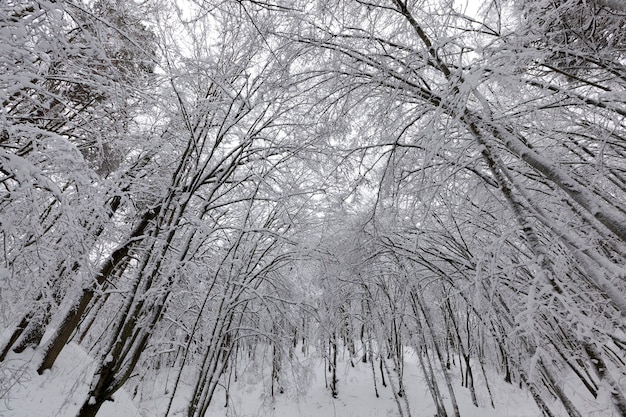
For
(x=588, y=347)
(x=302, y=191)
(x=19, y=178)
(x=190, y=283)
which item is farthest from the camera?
(x=190, y=283)

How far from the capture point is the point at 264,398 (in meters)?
9.13

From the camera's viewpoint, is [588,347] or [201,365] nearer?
[588,347]

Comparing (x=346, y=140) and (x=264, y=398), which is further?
(x=264, y=398)

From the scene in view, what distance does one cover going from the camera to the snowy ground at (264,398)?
7508mm

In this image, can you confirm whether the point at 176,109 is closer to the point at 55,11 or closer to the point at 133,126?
the point at 133,126

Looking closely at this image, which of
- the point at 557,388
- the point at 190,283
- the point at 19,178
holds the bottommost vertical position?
the point at 557,388

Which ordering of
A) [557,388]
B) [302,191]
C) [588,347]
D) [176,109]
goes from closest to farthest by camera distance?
[588,347] → [557,388] → [176,109] → [302,191]

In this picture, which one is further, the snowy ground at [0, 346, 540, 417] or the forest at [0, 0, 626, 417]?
the snowy ground at [0, 346, 540, 417]

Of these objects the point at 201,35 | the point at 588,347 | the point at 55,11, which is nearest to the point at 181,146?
the point at 201,35

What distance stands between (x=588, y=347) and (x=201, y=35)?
6.41 meters

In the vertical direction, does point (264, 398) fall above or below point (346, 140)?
below

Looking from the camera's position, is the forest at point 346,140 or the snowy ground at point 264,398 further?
the snowy ground at point 264,398

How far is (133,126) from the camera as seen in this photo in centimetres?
580

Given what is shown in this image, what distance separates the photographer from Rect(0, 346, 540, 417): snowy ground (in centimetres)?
751
